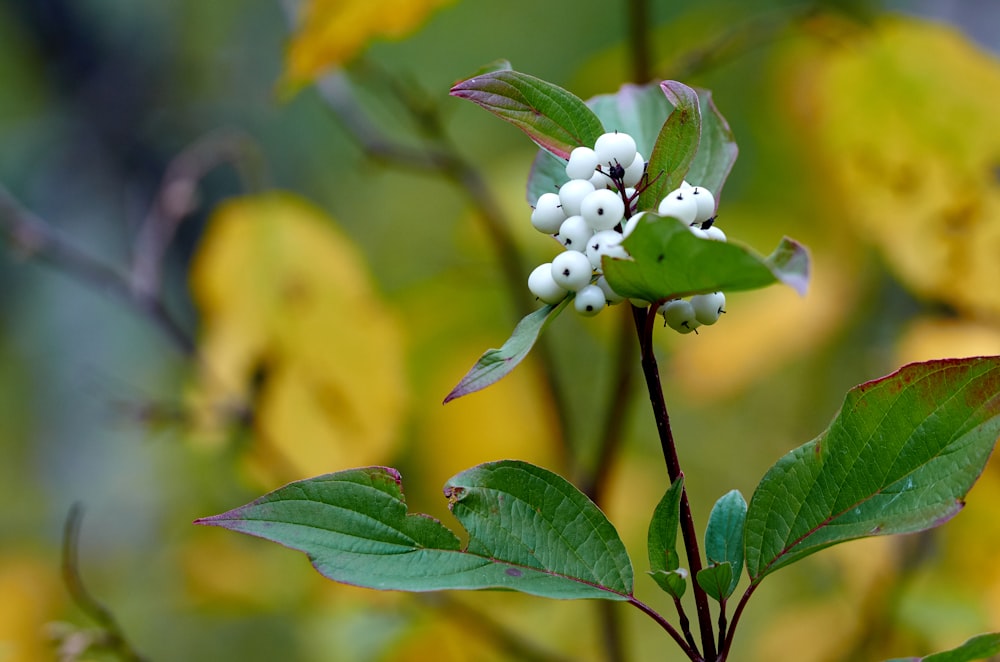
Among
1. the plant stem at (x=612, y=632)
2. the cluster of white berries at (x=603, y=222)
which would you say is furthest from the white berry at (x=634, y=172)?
the plant stem at (x=612, y=632)

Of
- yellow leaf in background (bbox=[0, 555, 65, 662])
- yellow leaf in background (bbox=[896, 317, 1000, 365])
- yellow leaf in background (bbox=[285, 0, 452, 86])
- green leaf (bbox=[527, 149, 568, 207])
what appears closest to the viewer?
green leaf (bbox=[527, 149, 568, 207])

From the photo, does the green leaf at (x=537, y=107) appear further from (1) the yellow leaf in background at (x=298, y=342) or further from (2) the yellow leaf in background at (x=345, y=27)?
(1) the yellow leaf in background at (x=298, y=342)

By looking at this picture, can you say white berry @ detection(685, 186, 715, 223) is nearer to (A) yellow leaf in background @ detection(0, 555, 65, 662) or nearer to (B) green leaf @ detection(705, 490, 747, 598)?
(B) green leaf @ detection(705, 490, 747, 598)

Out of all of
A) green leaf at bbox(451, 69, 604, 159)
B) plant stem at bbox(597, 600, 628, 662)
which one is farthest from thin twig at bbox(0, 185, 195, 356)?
green leaf at bbox(451, 69, 604, 159)

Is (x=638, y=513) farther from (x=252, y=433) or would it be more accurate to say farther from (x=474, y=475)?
(x=474, y=475)

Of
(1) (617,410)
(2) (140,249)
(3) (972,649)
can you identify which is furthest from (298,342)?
(3) (972,649)

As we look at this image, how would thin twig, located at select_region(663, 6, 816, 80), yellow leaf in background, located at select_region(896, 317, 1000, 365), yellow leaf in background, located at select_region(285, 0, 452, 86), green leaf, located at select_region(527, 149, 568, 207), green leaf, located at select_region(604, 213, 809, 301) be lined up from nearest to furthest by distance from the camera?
green leaf, located at select_region(604, 213, 809, 301) → green leaf, located at select_region(527, 149, 568, 207) → yellow leaf in background, located at select_region(285, 0, 452, 86) → thin twig, located at select_region(663, 6, 816, 80) → yellow leaf in background, located at select_region(896, 317, 1000, 365)
